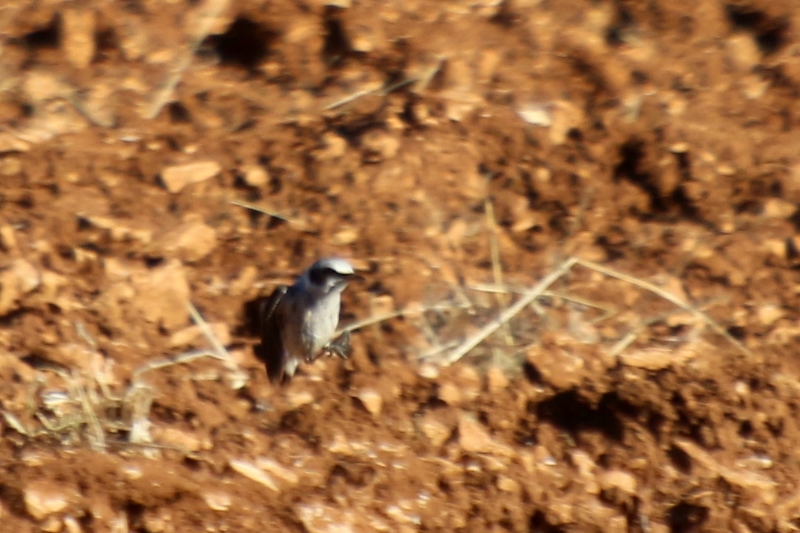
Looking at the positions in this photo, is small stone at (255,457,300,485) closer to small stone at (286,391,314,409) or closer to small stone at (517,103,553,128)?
small stone at (286,391,314,409)

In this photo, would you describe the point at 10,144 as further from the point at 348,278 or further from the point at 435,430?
the point at 435,430

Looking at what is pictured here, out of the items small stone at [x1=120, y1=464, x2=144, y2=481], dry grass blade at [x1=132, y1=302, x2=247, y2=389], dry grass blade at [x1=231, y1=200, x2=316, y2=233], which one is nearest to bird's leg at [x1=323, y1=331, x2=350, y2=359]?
dry grass blade at [x1=132, y1=302, x2=247, y2=389]

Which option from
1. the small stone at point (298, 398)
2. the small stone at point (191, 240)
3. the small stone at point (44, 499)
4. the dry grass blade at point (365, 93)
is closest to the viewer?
the small stone at point (44, 499)

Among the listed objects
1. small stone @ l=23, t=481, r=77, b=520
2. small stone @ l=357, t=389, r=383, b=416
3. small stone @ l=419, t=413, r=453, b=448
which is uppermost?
small stone @ l=357, t=389, r=383, b=416

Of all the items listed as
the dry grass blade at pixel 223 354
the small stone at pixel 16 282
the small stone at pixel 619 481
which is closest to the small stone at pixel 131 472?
the dry grass blade at pixel 223 354

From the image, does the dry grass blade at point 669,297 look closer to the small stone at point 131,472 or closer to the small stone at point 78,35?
the small stone at point 131,472

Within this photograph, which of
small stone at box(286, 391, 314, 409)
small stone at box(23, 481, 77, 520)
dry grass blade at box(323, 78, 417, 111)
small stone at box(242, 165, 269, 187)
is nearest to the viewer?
small stone at box(23, 481, 77, 520)
